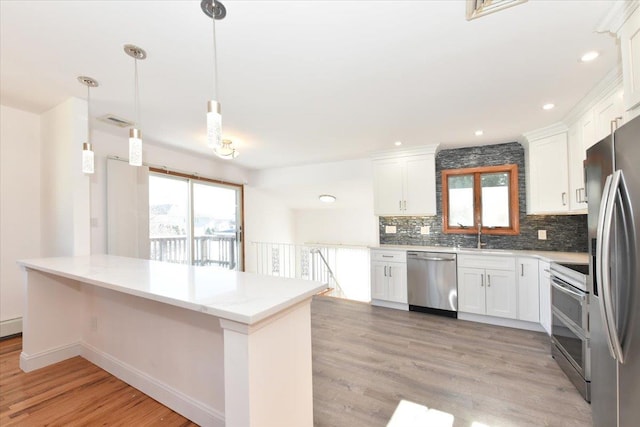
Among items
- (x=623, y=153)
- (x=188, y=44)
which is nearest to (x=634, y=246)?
(x=623, y=153)

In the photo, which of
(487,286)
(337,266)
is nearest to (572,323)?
(487,286)

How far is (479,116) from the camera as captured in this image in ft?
9.51

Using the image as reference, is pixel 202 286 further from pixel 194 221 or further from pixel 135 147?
pixel 194 221

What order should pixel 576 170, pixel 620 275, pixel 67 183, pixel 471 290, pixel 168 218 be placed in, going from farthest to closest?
pixel 168 218 < pixel 471 290 < pixel 576 170 < pixel 67 183 < pixel 620 275

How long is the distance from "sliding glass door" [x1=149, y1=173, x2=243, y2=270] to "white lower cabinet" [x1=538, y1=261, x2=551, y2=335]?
4778 mm

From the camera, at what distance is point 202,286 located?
145 cm

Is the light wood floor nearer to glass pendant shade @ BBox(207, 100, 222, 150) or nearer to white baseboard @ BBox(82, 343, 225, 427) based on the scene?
white baseboard @ BBox(82, 343, 225, 427)

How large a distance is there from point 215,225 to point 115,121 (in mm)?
2457

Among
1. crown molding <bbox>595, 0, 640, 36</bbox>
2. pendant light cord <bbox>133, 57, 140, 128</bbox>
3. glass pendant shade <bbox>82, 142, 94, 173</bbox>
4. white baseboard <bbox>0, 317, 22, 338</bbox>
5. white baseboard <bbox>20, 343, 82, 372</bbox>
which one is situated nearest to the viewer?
crown molding <bbox>595, 0, 640, 36</bbox>

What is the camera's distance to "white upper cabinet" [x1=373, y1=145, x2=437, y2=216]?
4.02 metres

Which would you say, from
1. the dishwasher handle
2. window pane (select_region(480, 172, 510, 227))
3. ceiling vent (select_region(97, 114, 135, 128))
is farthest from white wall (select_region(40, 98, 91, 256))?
window pane (select_region(480, 172, 510, 227))

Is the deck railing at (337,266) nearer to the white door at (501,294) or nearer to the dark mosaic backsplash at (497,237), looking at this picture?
the dark mosaic backsplash at (497,237)

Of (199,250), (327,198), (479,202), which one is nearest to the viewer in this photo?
(479,202)

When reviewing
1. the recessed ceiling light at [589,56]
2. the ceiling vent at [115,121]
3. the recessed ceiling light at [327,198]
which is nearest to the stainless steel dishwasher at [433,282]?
the recessed ceiling light at [327,198]
